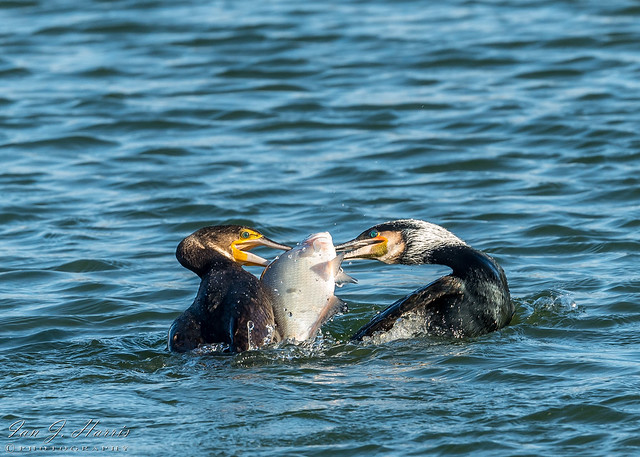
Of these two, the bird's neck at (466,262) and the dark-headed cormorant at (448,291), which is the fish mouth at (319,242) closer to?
the dark-headed cormorant at (448,291)

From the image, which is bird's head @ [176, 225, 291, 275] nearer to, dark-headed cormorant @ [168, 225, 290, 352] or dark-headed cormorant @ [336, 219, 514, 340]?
dark-headed cormorant @ [168, 225, 290, 352]

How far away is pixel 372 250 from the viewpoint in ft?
26.1

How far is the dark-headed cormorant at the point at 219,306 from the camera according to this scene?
6.88 meters

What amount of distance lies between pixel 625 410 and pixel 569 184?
6.12 metres

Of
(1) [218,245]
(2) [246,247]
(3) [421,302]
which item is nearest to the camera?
(3) [421,302]

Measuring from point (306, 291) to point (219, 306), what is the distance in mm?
556

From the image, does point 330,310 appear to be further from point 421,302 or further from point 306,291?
point 421,302

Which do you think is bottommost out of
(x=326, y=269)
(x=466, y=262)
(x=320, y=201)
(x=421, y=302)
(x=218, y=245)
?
(x=320, y=201)

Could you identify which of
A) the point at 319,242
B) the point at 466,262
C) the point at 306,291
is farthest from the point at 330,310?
the point at 466,262

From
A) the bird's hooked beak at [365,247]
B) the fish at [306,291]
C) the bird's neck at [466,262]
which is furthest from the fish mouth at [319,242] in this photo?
the bird's neck at [466,262]

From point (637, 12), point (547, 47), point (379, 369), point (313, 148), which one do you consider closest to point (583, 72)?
point (547, 47)

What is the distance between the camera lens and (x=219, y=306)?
700 centimetres

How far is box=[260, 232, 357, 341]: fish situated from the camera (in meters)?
7.23

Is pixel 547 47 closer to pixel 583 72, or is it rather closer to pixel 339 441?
pixel 583 72
